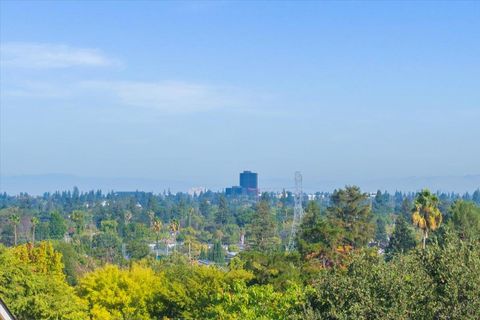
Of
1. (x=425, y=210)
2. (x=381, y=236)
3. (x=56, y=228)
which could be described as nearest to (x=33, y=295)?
(x=425, y=210)

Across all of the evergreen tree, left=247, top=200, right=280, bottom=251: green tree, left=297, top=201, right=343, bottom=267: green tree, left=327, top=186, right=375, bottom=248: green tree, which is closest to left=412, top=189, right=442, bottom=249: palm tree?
left=327, top=186, right=375, bottom=248: green tree

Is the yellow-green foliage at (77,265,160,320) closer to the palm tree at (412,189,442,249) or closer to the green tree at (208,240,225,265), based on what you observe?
the palm tree at (412,189,442,249)

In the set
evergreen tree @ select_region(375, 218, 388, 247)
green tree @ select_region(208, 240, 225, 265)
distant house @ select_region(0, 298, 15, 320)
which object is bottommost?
green tree @ select_region(208, 240, 225, 265)

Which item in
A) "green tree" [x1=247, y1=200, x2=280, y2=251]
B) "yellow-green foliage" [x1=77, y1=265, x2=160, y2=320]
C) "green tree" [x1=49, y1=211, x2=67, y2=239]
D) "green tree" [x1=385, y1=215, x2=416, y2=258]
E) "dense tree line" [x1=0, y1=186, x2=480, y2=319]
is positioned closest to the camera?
"dense tree line" [x1=0, y1=186, x2=480, y2=319]

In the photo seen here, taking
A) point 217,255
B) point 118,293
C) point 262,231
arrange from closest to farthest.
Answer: point 118,293 → point 262,231 → point 217,255

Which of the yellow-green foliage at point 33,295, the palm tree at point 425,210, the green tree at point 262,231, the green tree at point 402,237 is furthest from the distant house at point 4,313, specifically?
the green tree at point 262,231

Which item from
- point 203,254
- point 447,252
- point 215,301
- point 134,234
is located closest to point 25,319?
point 215,301

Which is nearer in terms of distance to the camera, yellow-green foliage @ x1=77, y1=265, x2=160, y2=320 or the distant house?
the distant house

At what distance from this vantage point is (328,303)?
17328mm

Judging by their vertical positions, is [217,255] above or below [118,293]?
below

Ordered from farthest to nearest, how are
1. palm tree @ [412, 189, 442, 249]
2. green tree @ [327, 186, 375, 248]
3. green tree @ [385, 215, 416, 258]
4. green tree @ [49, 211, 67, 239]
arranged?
green tree @ [49, 211, 67, 239] → green tree @ [385, 215, 416, 258] → green tree @ [327, 186, 375, 248] → palm tree @ [412, 189, 442, 249]

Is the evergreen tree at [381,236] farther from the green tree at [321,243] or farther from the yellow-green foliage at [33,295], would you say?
the yellow-green foliage at [33,295]

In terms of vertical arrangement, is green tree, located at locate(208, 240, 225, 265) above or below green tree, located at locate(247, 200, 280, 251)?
below

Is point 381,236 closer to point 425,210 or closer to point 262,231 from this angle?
point 262,231
